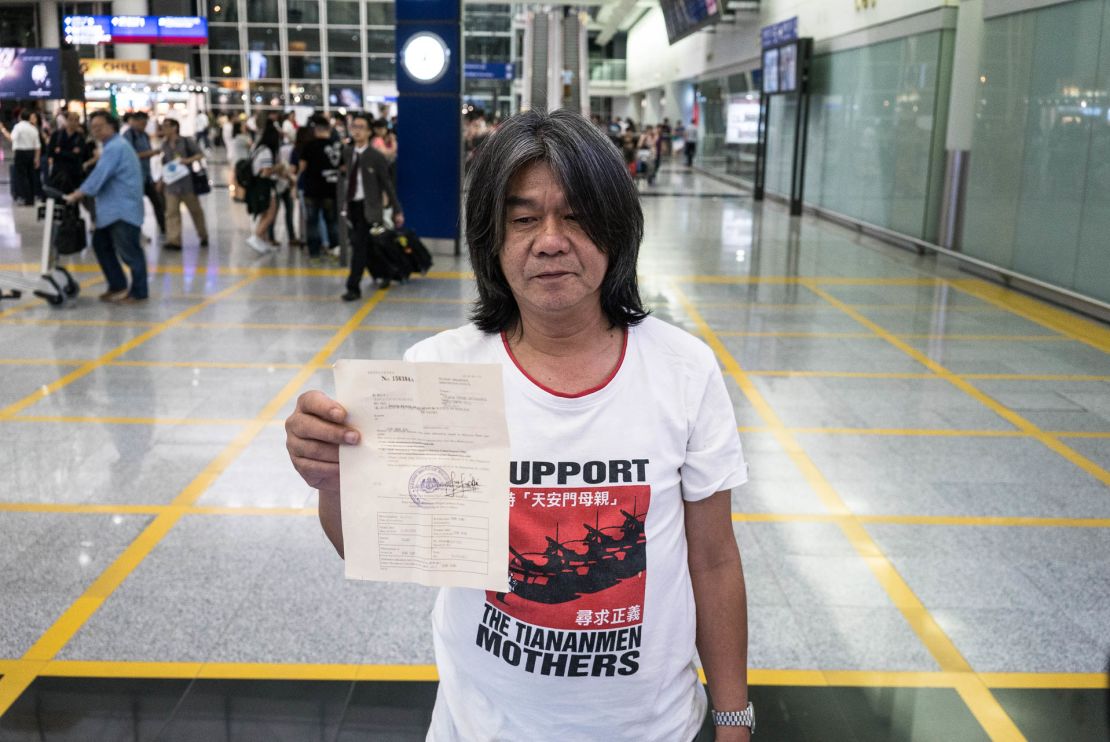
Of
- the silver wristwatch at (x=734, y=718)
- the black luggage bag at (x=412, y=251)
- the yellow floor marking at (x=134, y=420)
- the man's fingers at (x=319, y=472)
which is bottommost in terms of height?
the yellow floor marking at (x=134, y=420)

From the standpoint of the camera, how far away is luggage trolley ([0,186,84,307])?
9.63m

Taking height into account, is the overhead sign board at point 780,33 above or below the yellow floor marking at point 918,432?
above

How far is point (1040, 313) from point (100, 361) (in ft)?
29.9

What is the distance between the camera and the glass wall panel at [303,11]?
154 ft

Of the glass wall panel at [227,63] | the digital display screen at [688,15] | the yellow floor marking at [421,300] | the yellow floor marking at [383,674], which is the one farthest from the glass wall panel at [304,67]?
the yellow floor marking at [383,674]

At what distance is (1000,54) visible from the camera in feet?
41.9

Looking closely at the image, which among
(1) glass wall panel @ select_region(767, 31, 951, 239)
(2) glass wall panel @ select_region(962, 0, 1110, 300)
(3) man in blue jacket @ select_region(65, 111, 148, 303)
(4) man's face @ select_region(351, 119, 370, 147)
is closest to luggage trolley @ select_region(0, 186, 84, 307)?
(3) man in blue jacket @ select_region(65, 111, 148, 303)

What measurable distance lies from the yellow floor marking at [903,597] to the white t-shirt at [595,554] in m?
2.11

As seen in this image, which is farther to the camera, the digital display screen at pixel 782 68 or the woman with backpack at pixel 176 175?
the digital display screen at pixel 782 68

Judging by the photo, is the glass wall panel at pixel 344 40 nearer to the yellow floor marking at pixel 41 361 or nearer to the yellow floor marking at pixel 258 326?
the yellow floor marking at pixel 258 326

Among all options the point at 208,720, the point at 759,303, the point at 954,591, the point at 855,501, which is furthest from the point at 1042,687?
the point at 759,303

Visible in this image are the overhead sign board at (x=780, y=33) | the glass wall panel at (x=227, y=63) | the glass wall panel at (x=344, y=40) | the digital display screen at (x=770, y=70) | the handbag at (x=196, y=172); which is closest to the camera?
the handbag at (x=196, y=172)

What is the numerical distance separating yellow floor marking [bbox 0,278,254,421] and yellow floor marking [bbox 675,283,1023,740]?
194 inches

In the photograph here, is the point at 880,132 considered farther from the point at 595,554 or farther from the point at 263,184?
the point at 595,554
